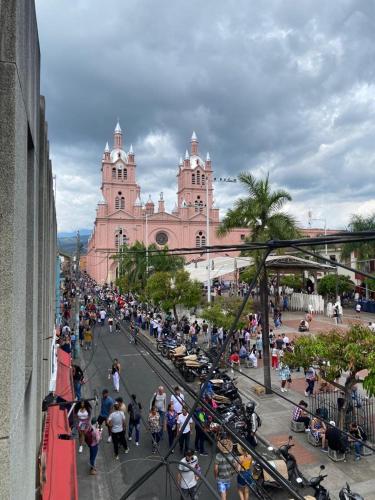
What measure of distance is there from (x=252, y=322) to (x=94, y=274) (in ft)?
184

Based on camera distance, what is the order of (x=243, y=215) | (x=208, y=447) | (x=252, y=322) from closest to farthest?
1. (x=208, y=447)
2. (x=243, y=215)
3. (x=252, y=322)

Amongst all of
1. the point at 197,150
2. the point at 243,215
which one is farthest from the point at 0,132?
the point at 197,150

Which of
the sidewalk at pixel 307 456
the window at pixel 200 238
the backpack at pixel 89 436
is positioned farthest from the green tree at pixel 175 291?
the window at pixel 200 238

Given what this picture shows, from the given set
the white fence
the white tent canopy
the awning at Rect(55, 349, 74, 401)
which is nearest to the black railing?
the awning at Rect(55, 349, 74, 401)

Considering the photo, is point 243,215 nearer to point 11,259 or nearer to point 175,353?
point 175,353

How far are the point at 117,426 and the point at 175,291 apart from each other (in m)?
17.9

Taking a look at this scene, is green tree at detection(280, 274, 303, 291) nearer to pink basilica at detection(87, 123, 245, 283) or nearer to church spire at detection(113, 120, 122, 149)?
pink basilica at detection(87, 123, 245, 283)

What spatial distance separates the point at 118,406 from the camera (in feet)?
33.8

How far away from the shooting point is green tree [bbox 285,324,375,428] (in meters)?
9.98

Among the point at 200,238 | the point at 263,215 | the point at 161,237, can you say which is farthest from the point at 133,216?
the point at 263,215

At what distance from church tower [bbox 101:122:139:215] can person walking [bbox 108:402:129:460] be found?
6634 cm

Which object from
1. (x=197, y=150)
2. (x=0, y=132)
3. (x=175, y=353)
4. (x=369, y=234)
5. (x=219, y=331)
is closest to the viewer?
(x=369, y=234)

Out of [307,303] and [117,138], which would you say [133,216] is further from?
[307,303]

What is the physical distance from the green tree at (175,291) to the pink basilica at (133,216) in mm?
41879
